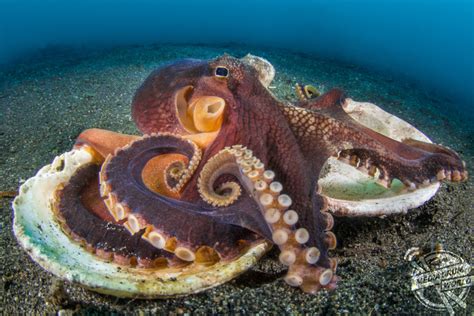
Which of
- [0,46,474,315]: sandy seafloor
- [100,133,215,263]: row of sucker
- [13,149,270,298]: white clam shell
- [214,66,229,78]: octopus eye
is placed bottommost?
[0,46,474,315]: sandy seafloor

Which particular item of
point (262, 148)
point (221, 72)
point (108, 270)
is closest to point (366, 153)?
point (262, 148)

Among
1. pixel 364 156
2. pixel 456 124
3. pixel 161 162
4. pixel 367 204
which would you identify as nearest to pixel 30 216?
pixel 161 162

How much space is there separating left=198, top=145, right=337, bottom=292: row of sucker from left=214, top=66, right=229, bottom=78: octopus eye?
53cm

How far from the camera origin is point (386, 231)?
2.73m

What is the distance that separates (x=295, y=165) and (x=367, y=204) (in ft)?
2.86

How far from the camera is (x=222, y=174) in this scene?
1703mm

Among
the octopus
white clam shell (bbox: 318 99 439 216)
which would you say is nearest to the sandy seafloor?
white clam shell (bbox: 318 99 439 216)

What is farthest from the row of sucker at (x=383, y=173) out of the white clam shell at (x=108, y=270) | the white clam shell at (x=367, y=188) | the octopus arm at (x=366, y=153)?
the white clam shell at (x=108, y=270)

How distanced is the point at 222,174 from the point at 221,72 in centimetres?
60

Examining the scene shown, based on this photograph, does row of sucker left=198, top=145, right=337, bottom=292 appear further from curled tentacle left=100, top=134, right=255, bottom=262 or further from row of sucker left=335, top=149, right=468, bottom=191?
row of sucker left=335, top=149, right=468, bottom=191

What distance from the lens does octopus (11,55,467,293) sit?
60.7 inches

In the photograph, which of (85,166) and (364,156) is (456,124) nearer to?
(364,156)

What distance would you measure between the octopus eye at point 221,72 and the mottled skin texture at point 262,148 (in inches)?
0.7

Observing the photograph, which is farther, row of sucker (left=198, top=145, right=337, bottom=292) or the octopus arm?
the octopus arm
